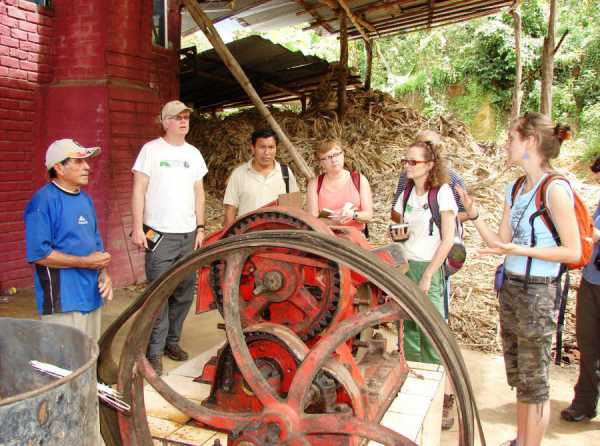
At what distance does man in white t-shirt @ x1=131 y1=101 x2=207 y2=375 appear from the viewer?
393 cm

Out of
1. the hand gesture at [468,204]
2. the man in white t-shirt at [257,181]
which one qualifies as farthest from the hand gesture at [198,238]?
the hand gesture at [468,204]

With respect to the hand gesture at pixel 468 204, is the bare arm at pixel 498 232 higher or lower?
lower

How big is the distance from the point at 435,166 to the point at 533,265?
986 millimetres

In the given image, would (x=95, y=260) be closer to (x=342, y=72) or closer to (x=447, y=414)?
(x=447, y=414)

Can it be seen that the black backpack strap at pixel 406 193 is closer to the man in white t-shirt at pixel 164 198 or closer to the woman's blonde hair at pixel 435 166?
the woman's blonde hair at pixel 435 166

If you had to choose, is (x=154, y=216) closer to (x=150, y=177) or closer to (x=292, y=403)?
(x=150, y=177)

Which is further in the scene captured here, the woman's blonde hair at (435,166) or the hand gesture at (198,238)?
the hand gesture at (198,238)

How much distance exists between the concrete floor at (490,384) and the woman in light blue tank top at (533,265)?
2.49ft

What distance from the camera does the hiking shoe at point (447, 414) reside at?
3643 millimetres

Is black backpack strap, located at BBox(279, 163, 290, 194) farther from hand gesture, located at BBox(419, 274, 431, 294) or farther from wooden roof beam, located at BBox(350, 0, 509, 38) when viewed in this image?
wooden roof beam, located at BBox(350, 0, 509, 38)

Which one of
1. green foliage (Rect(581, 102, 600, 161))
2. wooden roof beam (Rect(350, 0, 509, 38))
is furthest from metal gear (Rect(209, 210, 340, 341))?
green foliage (Rect(581, 102, 600, 161))

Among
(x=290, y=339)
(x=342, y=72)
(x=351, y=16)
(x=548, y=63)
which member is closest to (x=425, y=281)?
(x=290, y=339)

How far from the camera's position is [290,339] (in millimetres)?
2229

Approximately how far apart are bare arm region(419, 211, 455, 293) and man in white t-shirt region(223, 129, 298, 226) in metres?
1.33
